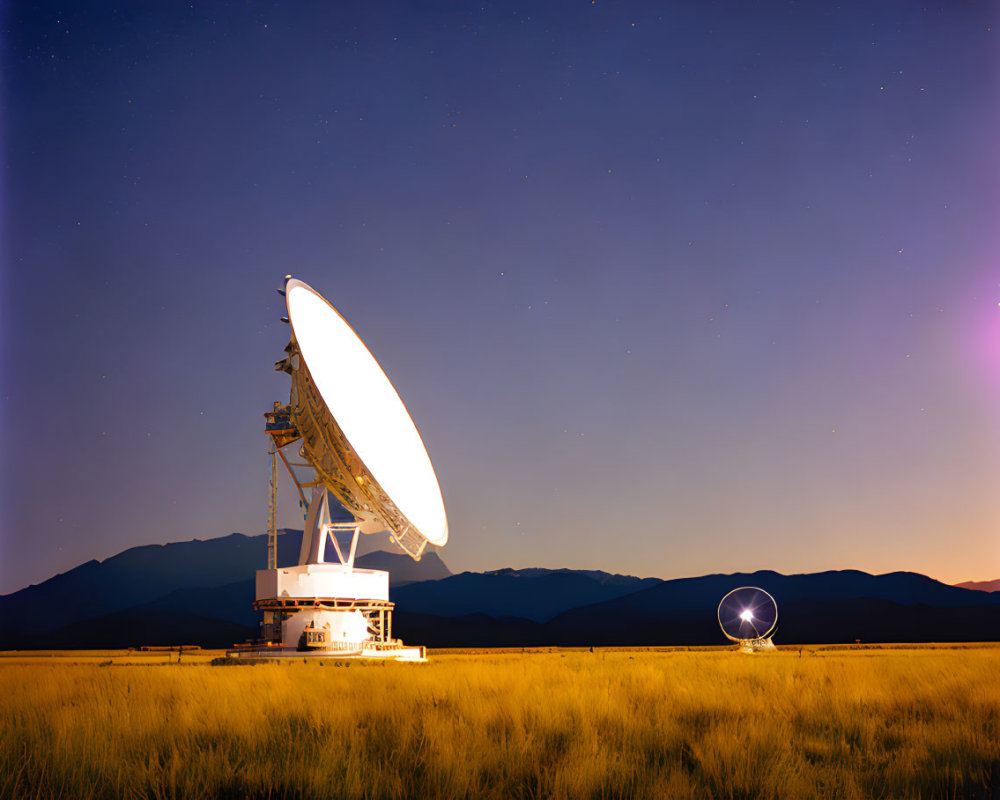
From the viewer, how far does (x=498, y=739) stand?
8.16 metres

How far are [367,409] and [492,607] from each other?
139 meters

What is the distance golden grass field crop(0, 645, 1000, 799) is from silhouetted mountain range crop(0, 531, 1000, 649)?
133m

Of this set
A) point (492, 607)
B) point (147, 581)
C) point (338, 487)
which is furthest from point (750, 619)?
point (147, 581)

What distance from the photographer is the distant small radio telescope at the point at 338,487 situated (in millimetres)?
33562

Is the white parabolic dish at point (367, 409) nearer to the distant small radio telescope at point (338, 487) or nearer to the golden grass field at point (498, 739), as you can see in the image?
the distant small radio telescope at point (338, 487)

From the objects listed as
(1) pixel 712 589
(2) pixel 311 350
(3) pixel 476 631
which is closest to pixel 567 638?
(3) pixel 476 631

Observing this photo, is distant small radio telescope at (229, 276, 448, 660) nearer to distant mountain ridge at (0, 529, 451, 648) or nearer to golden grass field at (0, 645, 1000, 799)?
golden grass field at (0, 645, 1000, 799)

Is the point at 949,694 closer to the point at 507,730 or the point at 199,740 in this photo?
the point at 507,730

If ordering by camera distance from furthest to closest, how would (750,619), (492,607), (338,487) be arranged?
(492,607) < (750,619) < (338,487)

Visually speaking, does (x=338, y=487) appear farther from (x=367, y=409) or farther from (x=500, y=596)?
(x=500, y=596)

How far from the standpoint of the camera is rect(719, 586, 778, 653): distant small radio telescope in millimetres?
48844

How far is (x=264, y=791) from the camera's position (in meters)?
6.26

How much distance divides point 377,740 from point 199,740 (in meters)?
1.67

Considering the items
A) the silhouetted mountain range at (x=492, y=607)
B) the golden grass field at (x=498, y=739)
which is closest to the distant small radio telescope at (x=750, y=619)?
the golden grass field at (x=498, y=739)
